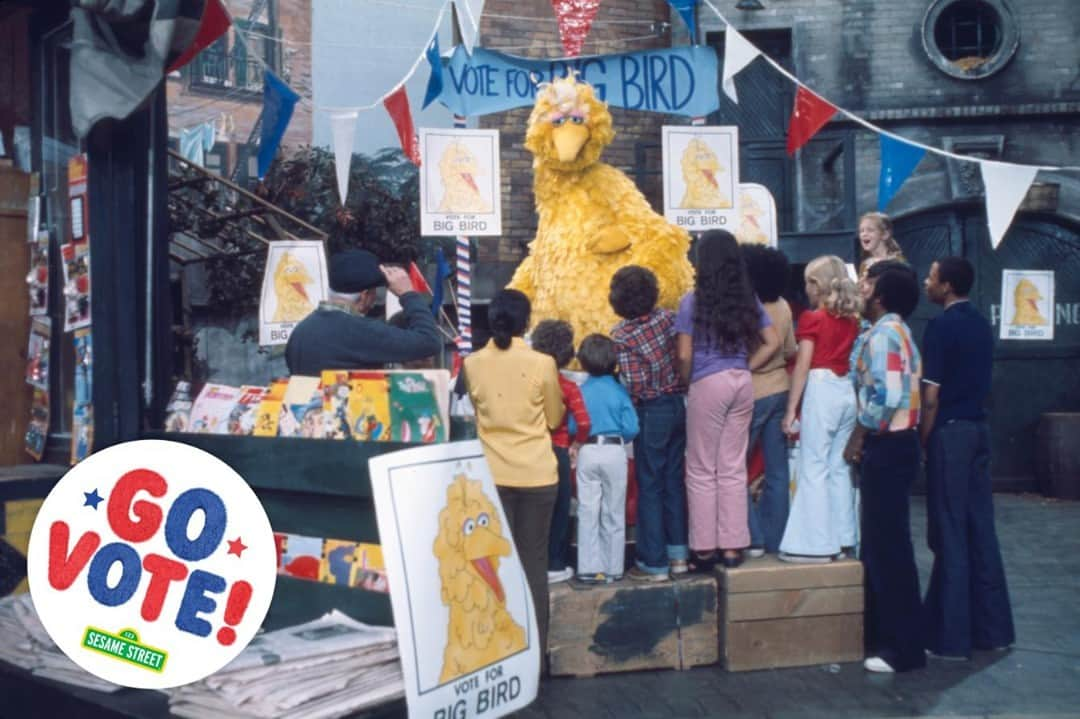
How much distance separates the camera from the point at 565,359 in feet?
19.3

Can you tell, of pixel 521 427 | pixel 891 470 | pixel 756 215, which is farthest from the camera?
pixel 756 215

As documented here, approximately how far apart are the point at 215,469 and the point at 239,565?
24 centimetres

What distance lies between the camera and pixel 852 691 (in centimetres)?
534

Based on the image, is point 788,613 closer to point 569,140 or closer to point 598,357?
point 598,357

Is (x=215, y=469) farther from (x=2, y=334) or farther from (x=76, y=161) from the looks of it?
(x=2, y=334)

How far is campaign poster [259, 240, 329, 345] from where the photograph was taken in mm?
7871

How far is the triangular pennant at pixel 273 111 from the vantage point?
23.3 ft

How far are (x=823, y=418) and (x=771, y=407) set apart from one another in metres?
0.27

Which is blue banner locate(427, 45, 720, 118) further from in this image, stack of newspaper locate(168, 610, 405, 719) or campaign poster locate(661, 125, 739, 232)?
stack of newspaper locate(168, 610, 405, 719)

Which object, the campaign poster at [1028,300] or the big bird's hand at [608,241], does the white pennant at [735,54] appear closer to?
the big bird's hand at [608,241]

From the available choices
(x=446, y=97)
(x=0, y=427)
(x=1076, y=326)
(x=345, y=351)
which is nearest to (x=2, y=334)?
(x=0, y=427)

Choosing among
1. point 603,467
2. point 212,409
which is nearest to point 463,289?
point 603,467

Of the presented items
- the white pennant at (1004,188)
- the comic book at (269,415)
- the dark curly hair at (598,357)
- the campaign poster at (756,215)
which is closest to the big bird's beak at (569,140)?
the dark curly hair at (598,357)

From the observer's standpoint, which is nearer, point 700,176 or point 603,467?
point 603,467
